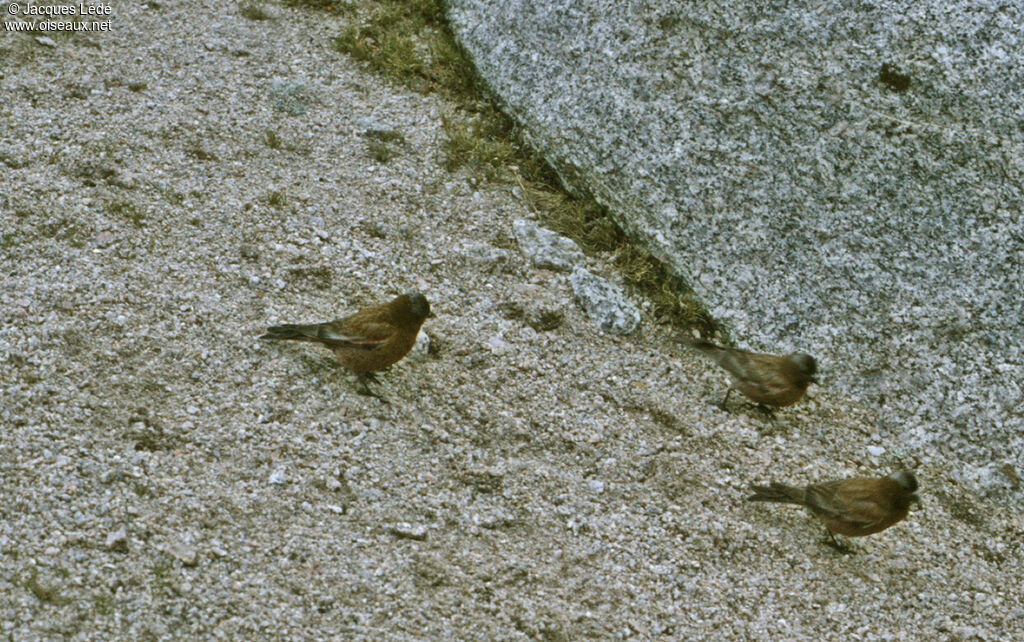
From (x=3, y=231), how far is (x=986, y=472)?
19.0 ft

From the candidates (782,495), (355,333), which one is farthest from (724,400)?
(355,333)

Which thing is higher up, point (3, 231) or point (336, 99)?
point (336, 99)

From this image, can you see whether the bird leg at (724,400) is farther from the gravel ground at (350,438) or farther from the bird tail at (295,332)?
the bird tail at (295,332)

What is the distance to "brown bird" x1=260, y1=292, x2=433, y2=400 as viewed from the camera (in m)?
5.73

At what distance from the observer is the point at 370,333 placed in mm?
5719

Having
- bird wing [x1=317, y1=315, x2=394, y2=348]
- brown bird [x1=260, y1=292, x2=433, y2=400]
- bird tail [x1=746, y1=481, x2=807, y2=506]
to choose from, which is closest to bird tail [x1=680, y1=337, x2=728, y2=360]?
bird tail [x1=746, y1=481, x2=807, y2=506]

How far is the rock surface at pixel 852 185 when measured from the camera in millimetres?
6098

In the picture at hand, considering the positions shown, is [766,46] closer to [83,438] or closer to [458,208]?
[458,208]

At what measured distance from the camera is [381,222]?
23.1ft

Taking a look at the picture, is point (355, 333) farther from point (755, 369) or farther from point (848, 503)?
point (848, 503)

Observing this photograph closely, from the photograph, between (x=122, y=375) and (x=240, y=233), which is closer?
(x=122, y=375)

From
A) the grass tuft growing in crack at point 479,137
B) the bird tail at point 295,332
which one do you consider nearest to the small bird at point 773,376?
the grass tuft growing in crack at point 479,137

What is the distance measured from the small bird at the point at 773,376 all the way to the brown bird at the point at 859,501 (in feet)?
2.23

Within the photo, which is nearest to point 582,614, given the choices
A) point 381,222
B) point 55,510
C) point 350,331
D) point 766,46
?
point 350,331
